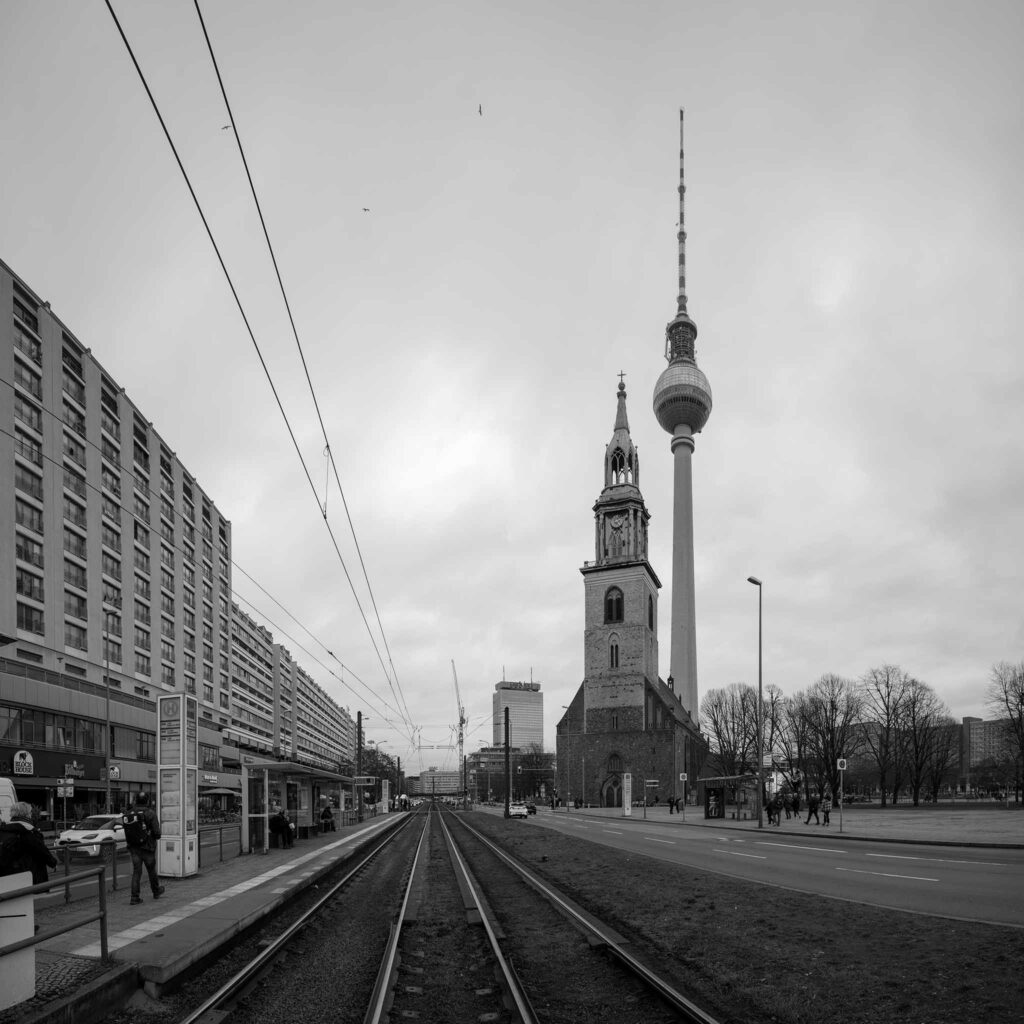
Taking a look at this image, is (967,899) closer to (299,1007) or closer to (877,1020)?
(877,1020)

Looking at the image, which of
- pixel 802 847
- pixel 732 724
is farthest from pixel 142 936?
pixel 732 724

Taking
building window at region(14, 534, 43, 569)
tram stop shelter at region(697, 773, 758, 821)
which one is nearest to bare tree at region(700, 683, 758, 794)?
tram stop shelter at region(697, 773, 758, 821)

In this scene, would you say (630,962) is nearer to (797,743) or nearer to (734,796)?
(734,796)

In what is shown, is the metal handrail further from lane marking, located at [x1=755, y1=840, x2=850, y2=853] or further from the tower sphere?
the tower sphere

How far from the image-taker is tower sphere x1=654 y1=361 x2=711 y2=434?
119 m

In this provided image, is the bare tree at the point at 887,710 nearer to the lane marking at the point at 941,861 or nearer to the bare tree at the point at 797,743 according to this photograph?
the bare tree at the point at 797,743

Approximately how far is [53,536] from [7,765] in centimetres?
1518

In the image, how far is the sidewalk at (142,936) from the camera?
7.94 metres

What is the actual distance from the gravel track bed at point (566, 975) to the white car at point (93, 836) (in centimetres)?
1618

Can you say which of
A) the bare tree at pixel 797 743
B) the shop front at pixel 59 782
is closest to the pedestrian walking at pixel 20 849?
the shop front at pixel 59 782

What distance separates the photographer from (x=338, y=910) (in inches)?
620

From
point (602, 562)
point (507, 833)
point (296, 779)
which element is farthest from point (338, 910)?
point (602, 562)

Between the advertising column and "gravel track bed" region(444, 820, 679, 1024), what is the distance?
7.11m

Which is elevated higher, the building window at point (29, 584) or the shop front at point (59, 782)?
the building window at point (29, 584)
